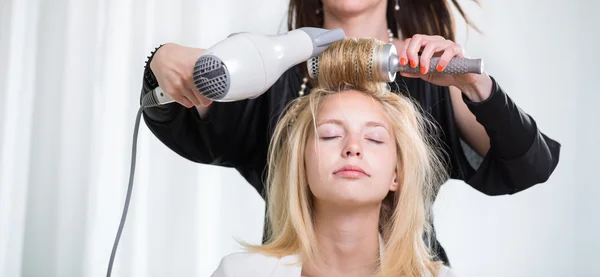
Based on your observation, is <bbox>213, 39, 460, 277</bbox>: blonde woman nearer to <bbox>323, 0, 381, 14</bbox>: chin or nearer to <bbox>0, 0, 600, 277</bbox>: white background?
<bbox>323, 0, 381, 14</bbox>: chin

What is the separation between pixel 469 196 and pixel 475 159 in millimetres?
785

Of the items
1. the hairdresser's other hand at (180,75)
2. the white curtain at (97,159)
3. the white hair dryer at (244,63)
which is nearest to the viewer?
the white hair dryer at (244,63)

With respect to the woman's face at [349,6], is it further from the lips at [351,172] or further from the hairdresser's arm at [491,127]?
the lips at [351,172]

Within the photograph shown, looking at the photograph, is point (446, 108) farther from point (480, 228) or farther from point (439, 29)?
point (480, 228)

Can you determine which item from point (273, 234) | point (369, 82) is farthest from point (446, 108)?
point (273, 234)

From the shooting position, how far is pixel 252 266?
4.25 feet

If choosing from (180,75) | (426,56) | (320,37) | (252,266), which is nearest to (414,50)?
(426,56)

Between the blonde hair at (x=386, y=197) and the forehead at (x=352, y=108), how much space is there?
0.05 ft

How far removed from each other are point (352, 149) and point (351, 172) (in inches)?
1.6

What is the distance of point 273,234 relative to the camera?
145 cm

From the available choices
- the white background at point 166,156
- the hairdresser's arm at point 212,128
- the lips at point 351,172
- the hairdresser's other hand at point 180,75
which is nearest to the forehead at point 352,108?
the lips at point 351,172

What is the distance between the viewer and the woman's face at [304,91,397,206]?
126cm

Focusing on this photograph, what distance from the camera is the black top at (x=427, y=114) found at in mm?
1277

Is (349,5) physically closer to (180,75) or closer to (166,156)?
(180,75)
